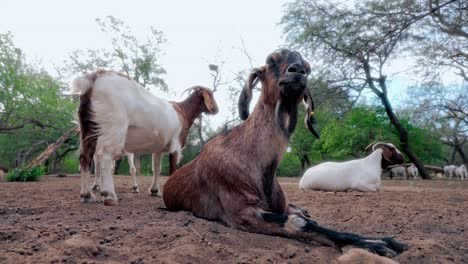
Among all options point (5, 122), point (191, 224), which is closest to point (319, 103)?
point (191, 224)

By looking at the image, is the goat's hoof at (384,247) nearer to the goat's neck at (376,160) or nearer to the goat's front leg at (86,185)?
the goat's front leg at (86,185)

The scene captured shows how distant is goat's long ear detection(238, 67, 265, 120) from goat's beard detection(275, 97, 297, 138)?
0.39 m

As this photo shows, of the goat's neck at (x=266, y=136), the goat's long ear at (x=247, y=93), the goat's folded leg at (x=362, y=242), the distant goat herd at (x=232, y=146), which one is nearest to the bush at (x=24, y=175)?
the distant goat herd at (x=232, y=146)

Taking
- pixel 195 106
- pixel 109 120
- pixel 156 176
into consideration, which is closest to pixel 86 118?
pixel 109 120

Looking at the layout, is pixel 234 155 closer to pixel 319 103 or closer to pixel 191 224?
pixel 191 224

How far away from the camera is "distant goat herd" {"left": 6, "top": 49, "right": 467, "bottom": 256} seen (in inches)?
107

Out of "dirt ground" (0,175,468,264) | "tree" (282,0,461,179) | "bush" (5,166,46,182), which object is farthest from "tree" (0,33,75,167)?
"dirt ground" (0,175,468,264)

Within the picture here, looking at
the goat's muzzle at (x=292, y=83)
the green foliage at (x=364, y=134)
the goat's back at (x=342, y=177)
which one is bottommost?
the goat's back at (x=342, y=177)

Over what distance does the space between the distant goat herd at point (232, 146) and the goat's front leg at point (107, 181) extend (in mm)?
12

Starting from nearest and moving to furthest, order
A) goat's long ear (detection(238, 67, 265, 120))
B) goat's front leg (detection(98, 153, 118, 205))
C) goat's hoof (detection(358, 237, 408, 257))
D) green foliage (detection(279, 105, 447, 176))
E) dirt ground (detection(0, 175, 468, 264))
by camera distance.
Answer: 1. dirt ground (detection(0, 175, 468, 264))
2. goat's hoof (detection(358, 237, 408, 257))
3. goat's long ear (detection(238, 67, 265, 120))
4. goat's front leg (detection(98, 153, 118, 205))
5. green foliage (detection(279, 105, 447, 176))

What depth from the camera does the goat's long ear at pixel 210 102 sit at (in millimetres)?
7148

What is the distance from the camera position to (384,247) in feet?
7.83

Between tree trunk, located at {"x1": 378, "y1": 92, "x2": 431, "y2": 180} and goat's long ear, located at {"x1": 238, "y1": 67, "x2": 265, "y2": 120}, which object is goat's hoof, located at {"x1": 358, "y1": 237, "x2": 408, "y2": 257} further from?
tree trunk, located at {"x1": 378, "y1": 92, "x2": 431, "y2": 180}

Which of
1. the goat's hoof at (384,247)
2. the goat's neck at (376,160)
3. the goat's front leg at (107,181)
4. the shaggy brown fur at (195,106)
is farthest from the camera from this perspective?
the goat's neck at (376,160)
